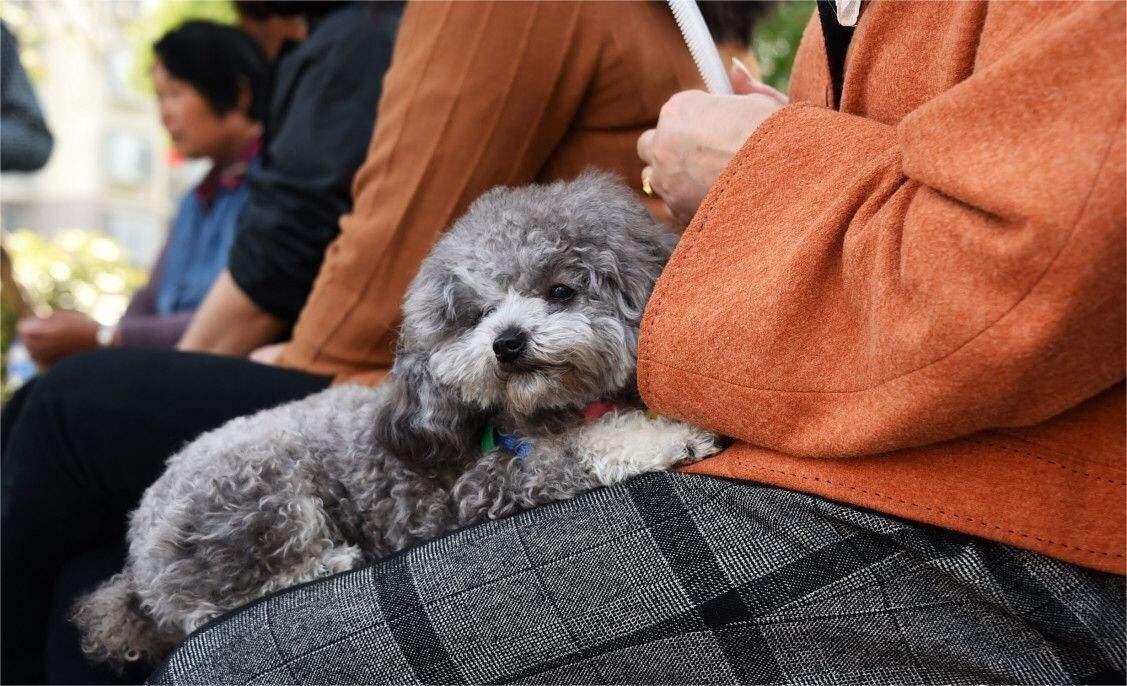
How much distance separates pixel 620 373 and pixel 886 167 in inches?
22.9

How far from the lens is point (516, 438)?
68.1 inches

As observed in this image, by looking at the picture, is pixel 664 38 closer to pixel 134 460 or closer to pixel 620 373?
pixel 620 373

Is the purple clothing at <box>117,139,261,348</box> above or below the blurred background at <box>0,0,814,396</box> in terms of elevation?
above

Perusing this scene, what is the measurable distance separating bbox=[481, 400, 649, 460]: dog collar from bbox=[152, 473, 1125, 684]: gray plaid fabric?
0.74 ft

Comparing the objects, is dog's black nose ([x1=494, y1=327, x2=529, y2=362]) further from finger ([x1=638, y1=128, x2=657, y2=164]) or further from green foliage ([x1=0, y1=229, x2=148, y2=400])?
green foliage ([x1=0, y1=229, x2=148, y2=400])

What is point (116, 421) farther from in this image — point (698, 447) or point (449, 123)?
point (698, 447)

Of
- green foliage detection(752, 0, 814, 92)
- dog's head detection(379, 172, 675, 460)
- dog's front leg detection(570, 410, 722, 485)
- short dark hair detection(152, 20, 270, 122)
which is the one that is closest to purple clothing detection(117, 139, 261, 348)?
short dark hair detection(152, 20, 270, 122)

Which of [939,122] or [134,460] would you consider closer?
[939,122]

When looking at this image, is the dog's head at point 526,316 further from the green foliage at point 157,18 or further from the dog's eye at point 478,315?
the green foliage at point 157,18

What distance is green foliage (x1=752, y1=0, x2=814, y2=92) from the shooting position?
12.9 feet

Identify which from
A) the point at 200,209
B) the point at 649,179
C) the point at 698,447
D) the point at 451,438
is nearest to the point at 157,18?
the point at 200,209

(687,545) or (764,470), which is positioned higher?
(764,470)

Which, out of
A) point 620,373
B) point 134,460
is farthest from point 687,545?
point 134,460

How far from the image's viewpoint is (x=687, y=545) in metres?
1.38
